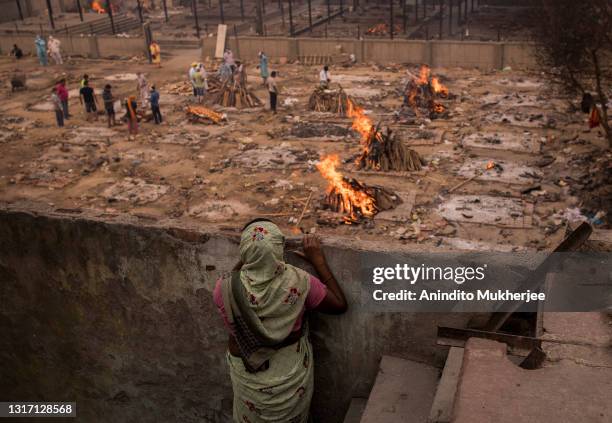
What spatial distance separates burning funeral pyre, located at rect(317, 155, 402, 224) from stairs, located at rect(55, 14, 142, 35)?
86.7ft

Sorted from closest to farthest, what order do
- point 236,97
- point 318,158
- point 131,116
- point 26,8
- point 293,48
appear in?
point 318,158, point 131,116, point 236,97, point 293,48, point 26,8

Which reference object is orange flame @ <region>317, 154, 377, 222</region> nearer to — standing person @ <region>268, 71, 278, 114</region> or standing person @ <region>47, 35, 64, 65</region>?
standing person @ <region>268, 71, 278, 114</region>

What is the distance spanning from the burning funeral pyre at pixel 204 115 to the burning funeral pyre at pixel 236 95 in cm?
140

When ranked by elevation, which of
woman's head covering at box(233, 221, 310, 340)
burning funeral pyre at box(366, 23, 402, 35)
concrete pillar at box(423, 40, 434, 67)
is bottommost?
concrete pillar at box(423, 40, 434, 67)

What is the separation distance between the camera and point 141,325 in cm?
439

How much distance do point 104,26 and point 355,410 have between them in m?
36.4

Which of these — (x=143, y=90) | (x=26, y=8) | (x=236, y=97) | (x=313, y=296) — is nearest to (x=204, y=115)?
(x=236, y=97)

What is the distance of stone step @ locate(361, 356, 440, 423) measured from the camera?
3452 mm

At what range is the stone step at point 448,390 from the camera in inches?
113

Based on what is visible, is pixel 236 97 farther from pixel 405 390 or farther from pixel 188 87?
pixel 405 390

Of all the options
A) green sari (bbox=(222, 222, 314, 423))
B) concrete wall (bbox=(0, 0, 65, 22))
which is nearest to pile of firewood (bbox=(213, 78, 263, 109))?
green sari (bbox=(222, 222, 314, 423))

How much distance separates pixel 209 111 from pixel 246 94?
6.72 feet

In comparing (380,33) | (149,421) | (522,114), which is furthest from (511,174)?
(380,33)

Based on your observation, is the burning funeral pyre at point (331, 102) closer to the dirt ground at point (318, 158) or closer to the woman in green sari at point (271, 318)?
the dirt ground at point (318, 158)
